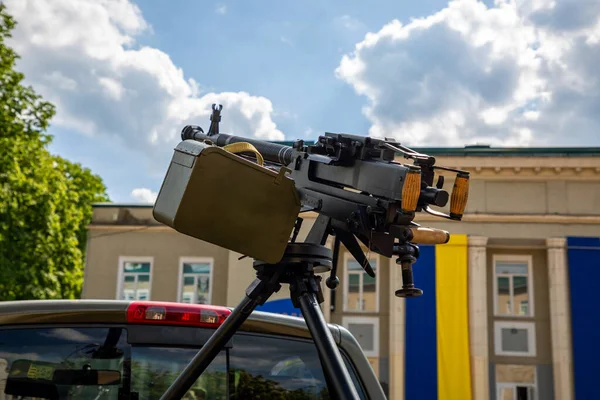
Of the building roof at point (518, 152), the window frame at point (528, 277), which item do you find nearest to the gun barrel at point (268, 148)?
the building roof at point (518, 152)

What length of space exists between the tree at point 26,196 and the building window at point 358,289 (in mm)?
10715

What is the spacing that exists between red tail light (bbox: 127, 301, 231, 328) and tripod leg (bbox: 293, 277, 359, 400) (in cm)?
60

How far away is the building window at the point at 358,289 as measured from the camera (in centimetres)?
2884

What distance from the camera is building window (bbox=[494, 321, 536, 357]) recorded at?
27.8 metres

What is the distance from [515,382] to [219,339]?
2684 cm

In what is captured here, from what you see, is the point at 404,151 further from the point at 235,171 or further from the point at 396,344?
the point at 396,344

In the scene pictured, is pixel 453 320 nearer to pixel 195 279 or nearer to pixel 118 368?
pixel 195 279

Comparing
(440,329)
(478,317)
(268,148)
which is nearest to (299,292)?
(268,148)

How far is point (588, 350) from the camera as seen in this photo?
26562mm

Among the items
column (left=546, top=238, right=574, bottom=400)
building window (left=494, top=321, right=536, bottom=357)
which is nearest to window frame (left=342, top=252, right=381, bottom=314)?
building window (left=494, top=321, right=536, bottom=357)

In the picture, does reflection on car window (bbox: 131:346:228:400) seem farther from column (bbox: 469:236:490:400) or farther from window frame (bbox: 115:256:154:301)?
window frame (bbox: 115:256:154:301)

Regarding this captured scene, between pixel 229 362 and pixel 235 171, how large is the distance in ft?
3.19

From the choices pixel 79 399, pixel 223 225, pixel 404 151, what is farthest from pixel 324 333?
pixel 79 399

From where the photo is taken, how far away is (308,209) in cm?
285
